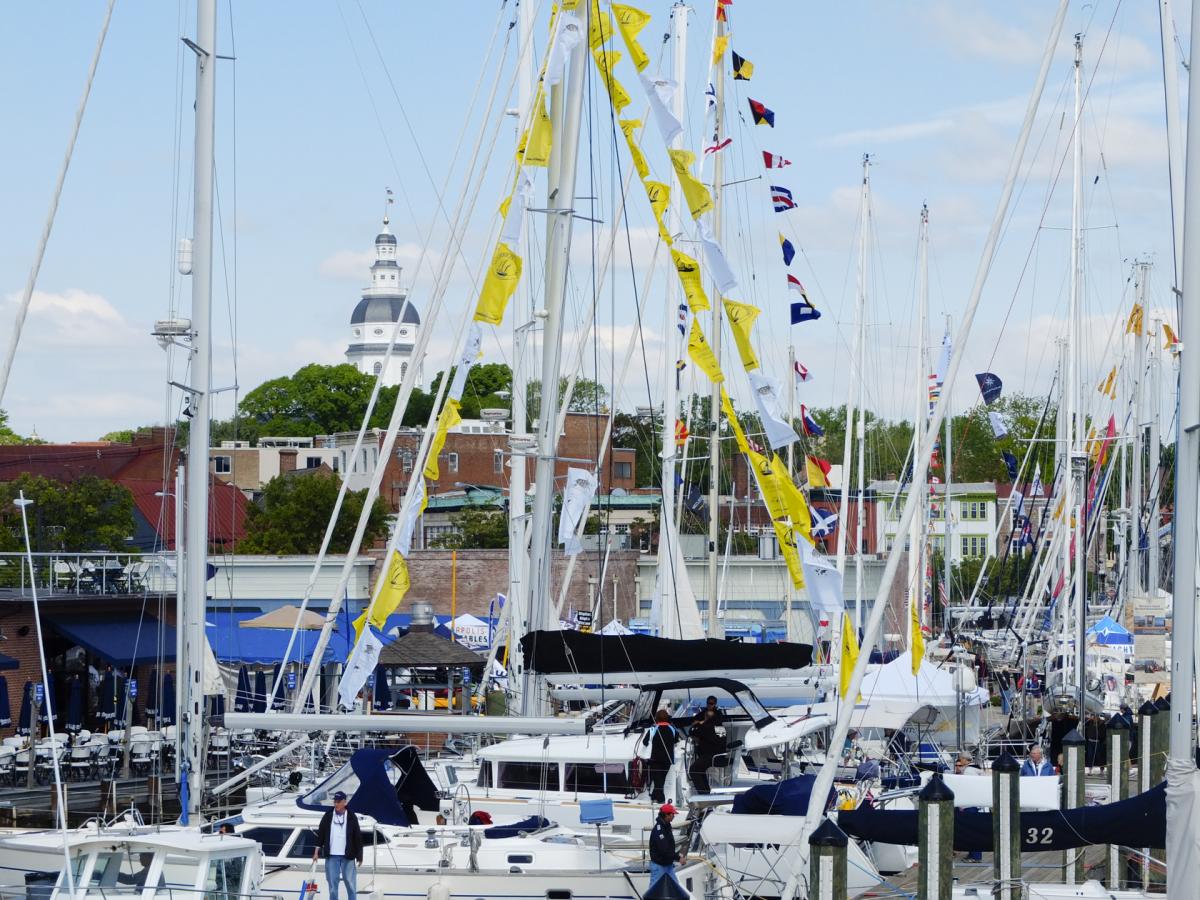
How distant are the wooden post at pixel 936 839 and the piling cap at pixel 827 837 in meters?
1.28

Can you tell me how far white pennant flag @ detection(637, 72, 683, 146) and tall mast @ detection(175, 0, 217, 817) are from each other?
16.7ft

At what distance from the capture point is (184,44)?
54.9ft

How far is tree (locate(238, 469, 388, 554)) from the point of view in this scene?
6456 cm

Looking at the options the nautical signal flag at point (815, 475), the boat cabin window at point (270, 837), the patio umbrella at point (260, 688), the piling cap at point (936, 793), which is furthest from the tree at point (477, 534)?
the piling cap at point (936, 793)

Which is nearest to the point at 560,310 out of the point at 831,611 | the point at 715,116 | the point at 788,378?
the point at 831,611

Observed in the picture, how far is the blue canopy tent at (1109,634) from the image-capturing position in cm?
4269

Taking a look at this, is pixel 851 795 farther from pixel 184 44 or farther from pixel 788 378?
pixel 788 378

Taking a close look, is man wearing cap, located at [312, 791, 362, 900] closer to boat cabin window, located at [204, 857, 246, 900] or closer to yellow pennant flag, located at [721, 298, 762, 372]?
boat cabin window, located at [204, 857, 246, 900]

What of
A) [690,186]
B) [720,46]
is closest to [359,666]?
[690,186]

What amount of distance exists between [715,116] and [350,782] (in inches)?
606

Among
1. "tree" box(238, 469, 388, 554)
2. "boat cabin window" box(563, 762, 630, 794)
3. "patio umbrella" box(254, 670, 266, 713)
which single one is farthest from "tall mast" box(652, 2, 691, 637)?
"tree" box(238, 469, 388, 554)

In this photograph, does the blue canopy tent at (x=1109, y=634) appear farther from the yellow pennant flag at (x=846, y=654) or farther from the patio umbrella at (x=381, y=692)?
the yellow pennant flag at (x=846, y=654)

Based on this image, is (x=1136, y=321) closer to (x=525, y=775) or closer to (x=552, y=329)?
(x=525, y=775)

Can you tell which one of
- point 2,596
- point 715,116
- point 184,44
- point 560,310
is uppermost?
point 715,116
